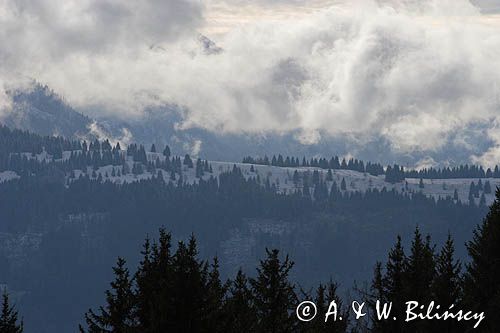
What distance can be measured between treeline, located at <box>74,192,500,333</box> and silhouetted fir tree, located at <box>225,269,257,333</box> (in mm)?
56

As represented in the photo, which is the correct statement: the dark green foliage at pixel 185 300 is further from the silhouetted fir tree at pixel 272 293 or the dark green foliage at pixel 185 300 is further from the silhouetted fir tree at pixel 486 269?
the silhouetted fir tree at pixel 486 269

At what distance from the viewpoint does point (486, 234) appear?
70375 mm

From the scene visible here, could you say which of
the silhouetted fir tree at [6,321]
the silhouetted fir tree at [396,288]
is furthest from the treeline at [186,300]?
the silhouetted fir tree at [6,321]

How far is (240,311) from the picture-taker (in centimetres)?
6325

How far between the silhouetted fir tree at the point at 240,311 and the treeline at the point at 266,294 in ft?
0.18

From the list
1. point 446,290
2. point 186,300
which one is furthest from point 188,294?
point 446,290

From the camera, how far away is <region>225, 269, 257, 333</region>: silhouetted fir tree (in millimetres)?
51062

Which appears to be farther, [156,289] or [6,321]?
[6,321]

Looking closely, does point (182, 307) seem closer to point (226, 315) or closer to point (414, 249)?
point (226, 315)

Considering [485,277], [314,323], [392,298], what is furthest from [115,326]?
[485,277]

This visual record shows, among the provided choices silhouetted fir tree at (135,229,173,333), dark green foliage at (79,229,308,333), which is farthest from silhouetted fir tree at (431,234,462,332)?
silhouetted fir tree at (135,229,173,333)

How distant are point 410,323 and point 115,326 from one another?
15075 mm

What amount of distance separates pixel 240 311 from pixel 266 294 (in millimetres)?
3550

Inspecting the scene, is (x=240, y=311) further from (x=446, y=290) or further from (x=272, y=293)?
(x=446, y=290)
